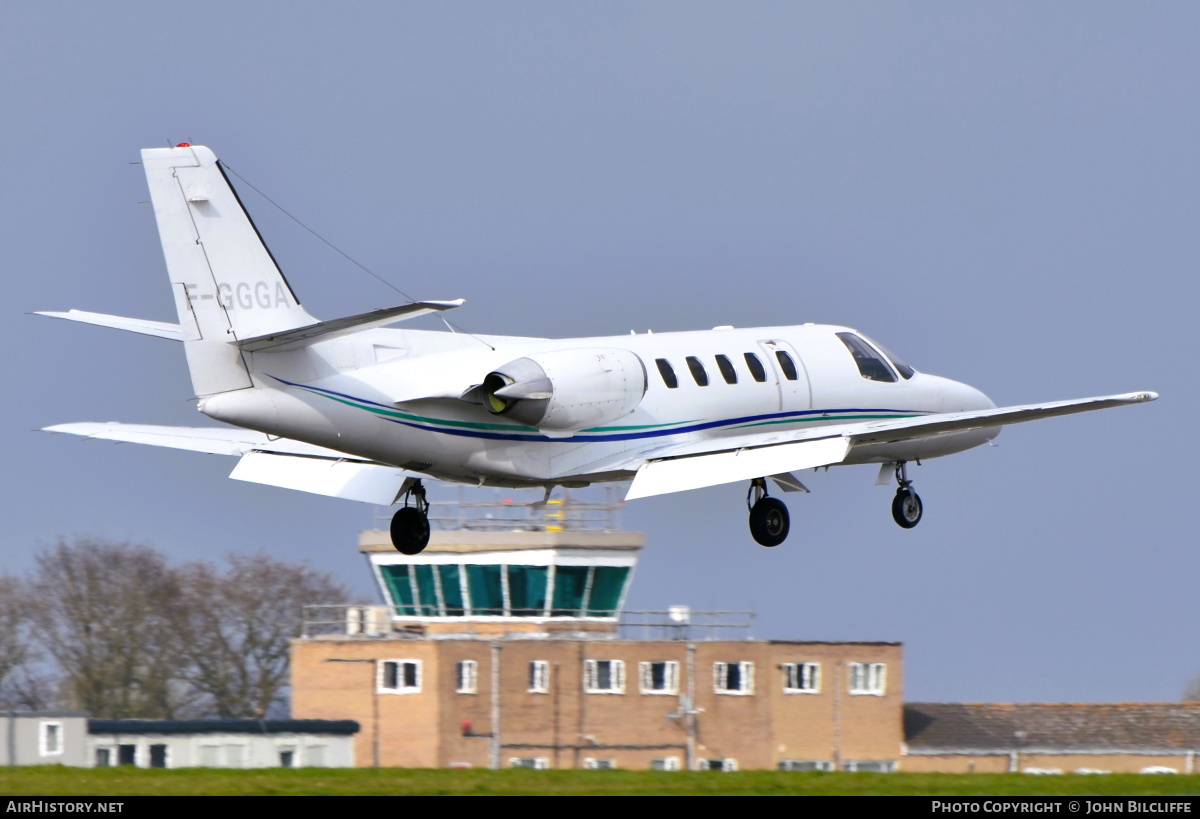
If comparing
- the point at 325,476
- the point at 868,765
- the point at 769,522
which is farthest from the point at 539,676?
the point at 325,476

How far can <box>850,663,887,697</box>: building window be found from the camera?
193 feet

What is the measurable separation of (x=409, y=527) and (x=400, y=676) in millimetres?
24401

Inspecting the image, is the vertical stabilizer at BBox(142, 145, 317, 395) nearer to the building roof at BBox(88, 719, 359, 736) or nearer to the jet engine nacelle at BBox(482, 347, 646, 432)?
the jet engine nacelle at BBox(482, 347, 646, 432)

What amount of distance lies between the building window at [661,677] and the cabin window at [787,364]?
24.3 metres

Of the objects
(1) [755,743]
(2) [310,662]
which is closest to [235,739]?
(2) [310,662]

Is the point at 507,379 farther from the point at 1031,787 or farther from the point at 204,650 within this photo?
the point at 204,650

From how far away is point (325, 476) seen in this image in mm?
30109

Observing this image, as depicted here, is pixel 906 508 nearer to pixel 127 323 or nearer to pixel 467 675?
pixel 127 323

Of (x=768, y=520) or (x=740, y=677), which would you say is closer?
(x=768, y=520)

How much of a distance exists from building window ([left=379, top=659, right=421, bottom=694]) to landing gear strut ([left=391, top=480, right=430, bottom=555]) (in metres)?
23.5

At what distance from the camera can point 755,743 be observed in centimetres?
5616

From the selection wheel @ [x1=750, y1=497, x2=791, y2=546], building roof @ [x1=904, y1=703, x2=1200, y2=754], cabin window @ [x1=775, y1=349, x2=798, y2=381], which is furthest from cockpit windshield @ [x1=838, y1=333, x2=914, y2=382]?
building roof @ [x1=904, y1=703, x2=1200, y2=754]

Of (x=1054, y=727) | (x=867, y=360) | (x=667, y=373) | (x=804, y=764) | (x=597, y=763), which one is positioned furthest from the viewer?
(x=1054, y=727)

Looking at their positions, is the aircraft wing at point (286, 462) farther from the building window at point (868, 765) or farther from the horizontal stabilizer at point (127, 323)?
the building window at point (868, 765)
